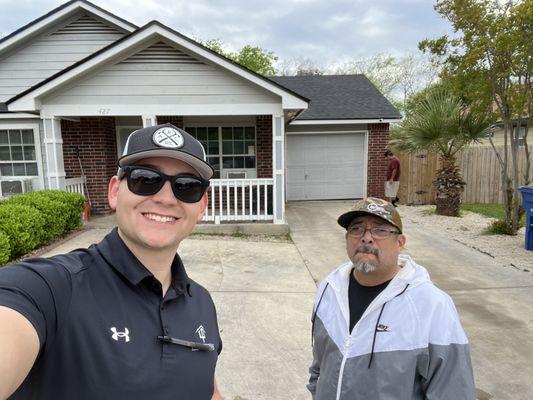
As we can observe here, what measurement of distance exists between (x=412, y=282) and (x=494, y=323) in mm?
3193

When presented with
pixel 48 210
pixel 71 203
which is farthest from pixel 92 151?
pixel 48 210

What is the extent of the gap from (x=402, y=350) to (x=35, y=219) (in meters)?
6.48

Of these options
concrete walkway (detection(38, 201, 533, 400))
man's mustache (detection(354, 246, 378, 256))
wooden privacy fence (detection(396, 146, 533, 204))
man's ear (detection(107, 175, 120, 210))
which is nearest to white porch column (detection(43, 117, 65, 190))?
concrete walkway (detection(38, 201, 533, 400))

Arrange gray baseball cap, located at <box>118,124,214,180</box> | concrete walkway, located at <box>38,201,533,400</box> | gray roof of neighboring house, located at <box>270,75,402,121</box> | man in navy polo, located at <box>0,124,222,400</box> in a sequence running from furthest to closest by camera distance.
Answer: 1. gray roof of neighboring house, located at <box>270,75,402,121</box>
2. concrete walkway, located at <box>38,201,533,400</box>
3. gray baseball cap, located at <box>118,124,214,180</box>
4. man in navy polo, located at <box>0,124,222,400</box>

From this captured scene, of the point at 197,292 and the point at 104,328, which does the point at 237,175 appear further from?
the point at 104,328

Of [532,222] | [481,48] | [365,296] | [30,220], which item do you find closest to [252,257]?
[30,220]

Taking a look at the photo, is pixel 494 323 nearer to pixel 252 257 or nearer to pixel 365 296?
pixel 365 296

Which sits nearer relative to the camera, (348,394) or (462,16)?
(348,394)

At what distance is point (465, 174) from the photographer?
13.2 m

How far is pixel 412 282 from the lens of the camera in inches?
69.3

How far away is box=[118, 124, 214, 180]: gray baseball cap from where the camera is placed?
129cm

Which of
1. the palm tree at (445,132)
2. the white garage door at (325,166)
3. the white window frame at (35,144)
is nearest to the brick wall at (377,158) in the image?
the white garage door at (325,166)

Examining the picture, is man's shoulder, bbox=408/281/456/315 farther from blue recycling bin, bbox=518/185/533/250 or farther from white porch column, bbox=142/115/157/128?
white porch column, bbox=142/115/157/128

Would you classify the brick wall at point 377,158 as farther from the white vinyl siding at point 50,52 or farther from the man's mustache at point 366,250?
the man's mustache at point 366,250
